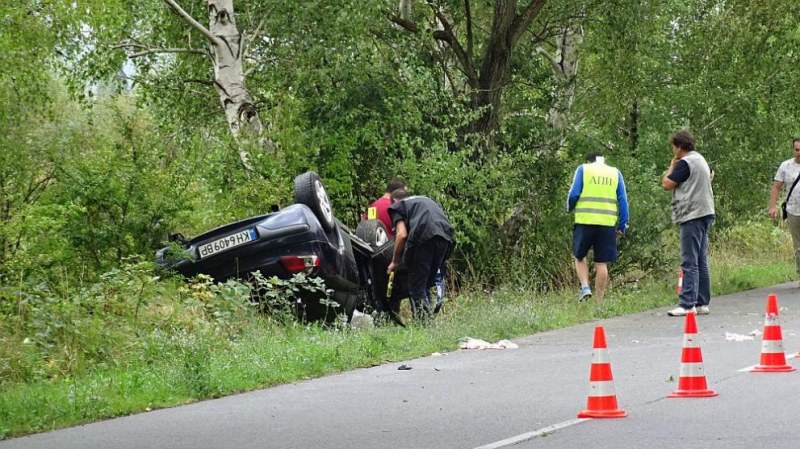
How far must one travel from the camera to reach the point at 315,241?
14281mm

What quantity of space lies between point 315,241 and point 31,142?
5889 millimetres

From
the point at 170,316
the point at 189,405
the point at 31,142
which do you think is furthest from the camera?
the point at 31,142

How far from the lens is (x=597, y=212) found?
1741 centimetres

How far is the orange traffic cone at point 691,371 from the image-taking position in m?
9.12

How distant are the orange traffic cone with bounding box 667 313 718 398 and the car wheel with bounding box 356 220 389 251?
8282mm

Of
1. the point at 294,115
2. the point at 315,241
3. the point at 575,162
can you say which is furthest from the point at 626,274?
the point at 315,241

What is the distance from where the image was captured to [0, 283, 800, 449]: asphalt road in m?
7.75

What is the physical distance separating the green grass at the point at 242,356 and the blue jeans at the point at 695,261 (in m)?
0.97

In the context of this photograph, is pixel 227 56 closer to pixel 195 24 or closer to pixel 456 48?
pixel 195 24

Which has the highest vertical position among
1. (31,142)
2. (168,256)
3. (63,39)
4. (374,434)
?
(63,39)

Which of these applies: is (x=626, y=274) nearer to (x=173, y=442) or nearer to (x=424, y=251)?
(x=424, y=251)

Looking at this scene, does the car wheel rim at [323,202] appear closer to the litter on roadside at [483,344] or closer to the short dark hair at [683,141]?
the litter on roadside at [483,344]

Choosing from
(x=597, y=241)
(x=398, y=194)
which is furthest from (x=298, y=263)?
(x=597, y=241)

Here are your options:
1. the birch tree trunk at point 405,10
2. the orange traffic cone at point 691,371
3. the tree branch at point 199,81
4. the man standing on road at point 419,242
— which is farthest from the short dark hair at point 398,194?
the tree branch at point 199,81
